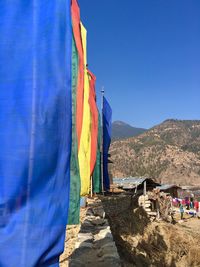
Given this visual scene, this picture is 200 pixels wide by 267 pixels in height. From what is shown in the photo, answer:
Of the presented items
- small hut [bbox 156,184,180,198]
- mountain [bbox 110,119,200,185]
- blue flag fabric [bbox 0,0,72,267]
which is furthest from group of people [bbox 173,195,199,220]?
mountain [bbox 110,119,200,185]

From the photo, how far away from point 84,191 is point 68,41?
421cm

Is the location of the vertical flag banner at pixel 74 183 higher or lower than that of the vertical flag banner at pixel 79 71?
lower

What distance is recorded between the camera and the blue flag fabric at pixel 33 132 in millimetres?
3727

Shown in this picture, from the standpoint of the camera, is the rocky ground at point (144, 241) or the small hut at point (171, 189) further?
the small hut at point (171, 189)

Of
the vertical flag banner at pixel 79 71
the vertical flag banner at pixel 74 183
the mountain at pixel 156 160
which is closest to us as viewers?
the vertical flag banner at pixel 74 183

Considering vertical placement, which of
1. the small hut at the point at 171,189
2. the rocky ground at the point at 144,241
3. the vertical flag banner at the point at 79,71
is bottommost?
the rocky ground at the point at 144,241

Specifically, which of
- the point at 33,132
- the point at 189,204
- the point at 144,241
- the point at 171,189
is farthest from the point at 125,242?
the point at 171,189

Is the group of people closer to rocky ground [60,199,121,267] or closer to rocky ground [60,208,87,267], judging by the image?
rocky ground [60,208,87,267]

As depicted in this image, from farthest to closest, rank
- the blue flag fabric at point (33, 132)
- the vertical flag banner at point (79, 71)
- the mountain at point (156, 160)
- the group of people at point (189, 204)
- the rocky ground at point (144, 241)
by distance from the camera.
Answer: the mountain at point (156, 160), the group of people at point (189, 204), the rocky ground at point (144, 241), the vertical flag banner at point (79, 71), the blue flag fabric at point (33, 132)

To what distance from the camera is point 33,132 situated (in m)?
3.84

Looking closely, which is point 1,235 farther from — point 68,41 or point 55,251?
point 68,41

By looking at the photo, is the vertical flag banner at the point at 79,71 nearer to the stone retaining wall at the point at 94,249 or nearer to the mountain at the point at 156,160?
the stone retaining wall at the point at 94,249

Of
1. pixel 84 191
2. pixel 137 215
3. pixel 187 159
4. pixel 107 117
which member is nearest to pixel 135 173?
pixel 187 159

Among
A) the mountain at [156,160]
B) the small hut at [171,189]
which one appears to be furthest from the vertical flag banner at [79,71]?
the mountain at [156,160]
